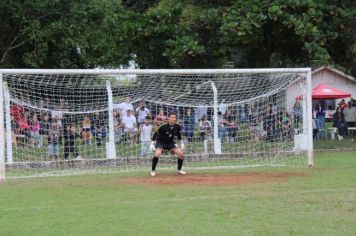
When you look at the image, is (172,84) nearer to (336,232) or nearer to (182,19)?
(182,19)

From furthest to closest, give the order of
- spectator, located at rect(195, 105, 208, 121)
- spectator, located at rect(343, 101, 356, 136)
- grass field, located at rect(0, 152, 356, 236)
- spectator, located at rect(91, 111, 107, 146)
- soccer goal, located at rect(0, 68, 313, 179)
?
spectator, located at rect(343, 101, 356, 136)
spectator, located at rect(195, 105, 208, 121)
spectator, located at rect(91, 111, 107, 146)
soccer goal, located at rect(0, 68, 313, 179)
grass field, located at rect(0, 152, 356, 236)

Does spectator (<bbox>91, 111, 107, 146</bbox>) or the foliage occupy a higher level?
the foliage

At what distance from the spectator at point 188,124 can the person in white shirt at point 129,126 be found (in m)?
1.79

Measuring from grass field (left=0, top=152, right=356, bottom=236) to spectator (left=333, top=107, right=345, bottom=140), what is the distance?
1191 centimetres

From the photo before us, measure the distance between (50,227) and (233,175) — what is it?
768 centimetres

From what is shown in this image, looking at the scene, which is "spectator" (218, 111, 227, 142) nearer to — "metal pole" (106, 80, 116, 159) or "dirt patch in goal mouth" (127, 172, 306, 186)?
"metal pole" (106, 80, 116, 159)

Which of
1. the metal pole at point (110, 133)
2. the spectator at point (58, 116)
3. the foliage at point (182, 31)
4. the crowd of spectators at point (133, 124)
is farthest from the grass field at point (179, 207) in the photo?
the foliage at point (182, 31)

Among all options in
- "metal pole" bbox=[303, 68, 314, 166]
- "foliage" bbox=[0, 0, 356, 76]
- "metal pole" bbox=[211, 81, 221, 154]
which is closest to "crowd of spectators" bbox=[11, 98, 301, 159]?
"metal pole" bbox=[211, 81, 221, 154]

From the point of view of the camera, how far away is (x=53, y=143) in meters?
18.5

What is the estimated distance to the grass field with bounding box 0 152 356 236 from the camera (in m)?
9.49

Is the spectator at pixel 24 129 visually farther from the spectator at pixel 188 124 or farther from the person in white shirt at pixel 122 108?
the spectator at pixel 188 124

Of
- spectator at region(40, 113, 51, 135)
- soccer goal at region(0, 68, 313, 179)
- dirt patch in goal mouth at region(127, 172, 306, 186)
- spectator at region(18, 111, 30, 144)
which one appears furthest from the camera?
spectator at region(40, 113, 51, 135)

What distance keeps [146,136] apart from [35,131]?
3285 millimetres

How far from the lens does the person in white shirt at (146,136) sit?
19.6 meters
